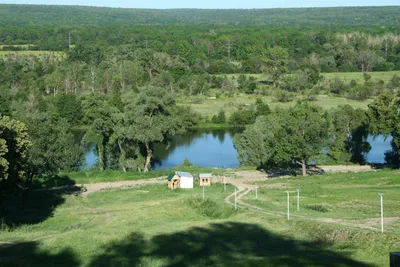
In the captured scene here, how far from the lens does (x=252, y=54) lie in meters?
163

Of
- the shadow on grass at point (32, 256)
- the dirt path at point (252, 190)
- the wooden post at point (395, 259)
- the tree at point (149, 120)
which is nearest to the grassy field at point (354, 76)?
the tree at point (149, 120)

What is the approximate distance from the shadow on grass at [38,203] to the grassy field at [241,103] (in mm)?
50573

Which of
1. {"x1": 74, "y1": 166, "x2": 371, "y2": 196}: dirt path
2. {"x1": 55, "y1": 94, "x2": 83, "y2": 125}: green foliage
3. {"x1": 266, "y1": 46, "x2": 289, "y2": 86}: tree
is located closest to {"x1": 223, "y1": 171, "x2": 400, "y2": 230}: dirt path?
{"x1": 74, "y1": 166, "x2": 371, "y2": 196}: dirt path

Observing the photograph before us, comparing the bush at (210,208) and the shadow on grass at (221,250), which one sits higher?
the shadow on grass at (221,250)

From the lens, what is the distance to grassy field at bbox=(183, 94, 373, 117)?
10075cm

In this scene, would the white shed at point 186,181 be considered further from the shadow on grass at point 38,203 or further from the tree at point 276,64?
the tree at point 276,64

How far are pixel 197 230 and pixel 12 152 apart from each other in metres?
10.4

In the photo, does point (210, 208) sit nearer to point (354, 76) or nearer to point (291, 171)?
point (291, 171)

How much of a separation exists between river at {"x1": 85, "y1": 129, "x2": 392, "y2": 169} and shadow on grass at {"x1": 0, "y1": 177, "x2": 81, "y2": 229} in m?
13.6

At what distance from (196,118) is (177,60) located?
53690mm

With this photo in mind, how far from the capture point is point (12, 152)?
32.2 metres

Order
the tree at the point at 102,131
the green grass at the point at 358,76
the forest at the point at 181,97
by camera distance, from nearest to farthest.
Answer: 1. the forest at the point at 181,97
2. the tree at the point at 102,131
3. the green grass at the point at 358,76

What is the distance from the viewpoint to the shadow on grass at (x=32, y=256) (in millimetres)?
22625

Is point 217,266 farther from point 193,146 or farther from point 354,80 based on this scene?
point 354,80
